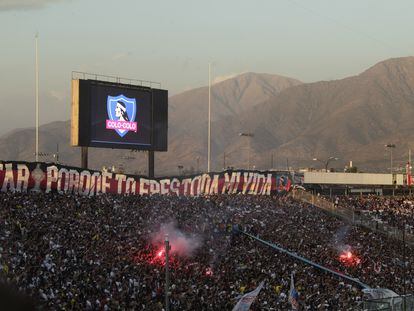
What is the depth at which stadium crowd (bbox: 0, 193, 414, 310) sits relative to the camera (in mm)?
24422

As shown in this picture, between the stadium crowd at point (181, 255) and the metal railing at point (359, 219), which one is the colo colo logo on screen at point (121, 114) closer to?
the stadium crowd at point (181, 255)

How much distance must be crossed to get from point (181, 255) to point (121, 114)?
38.1 feet

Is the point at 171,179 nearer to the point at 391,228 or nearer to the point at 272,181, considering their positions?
the point at 272,181

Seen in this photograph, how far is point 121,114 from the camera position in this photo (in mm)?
40094

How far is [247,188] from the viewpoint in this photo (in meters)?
50.7

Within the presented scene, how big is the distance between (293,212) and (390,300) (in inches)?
1126

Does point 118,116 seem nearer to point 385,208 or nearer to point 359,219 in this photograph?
point 359,219

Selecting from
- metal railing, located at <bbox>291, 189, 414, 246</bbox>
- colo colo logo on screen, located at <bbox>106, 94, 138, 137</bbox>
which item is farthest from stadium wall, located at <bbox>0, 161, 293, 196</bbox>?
colo colo logo on screen, located at <bbox>106, 94, 138, 137</bbox>

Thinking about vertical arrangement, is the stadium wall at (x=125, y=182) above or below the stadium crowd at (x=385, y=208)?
above

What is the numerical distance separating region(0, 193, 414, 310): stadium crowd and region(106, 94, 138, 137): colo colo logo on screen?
4.36 metres

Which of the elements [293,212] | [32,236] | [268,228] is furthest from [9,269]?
[293,212]

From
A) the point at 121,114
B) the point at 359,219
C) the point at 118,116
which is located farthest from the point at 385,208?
the point at 118,116

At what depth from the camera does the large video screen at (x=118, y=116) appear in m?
38.7

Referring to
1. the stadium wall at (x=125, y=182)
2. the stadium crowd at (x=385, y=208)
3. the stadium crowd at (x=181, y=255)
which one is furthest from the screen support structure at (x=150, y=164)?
the stadium crowd at (x=385, y=208)
